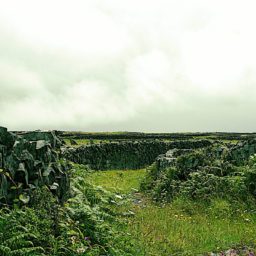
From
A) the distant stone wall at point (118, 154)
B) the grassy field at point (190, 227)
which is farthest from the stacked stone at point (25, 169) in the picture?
the distant stone wall at point (118, 154)

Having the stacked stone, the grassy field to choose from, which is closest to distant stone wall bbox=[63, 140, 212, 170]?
the grassy field

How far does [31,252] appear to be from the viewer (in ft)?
26.4

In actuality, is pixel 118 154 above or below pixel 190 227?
above

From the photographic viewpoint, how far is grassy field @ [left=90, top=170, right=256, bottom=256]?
452 inches

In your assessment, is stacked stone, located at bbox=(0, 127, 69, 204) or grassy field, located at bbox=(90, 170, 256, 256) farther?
grassy field, located at bbox=(90, 170, 256, 256)

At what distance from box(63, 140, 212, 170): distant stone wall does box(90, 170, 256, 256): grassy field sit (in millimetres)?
22934

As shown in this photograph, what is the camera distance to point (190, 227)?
13859mm

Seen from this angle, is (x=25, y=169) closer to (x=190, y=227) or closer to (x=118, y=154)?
(x=190, y=227)

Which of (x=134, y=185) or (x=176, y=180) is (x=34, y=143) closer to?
(x=176, y=180)

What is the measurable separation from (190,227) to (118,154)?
3267 cm

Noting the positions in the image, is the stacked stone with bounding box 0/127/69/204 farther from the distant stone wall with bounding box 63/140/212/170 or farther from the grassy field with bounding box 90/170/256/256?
the distant stone wall with bounding box 63/140/212/170

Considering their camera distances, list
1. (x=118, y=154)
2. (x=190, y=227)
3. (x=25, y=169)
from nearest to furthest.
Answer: (x=25, y=169)
(x=190, y=227)
(x=118, y=154)

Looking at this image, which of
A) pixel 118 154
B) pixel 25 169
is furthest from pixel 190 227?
pixel 118 154

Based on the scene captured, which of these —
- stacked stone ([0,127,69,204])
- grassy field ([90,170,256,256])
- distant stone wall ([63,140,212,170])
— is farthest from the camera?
distant stone wall ([63,140,212,170])
